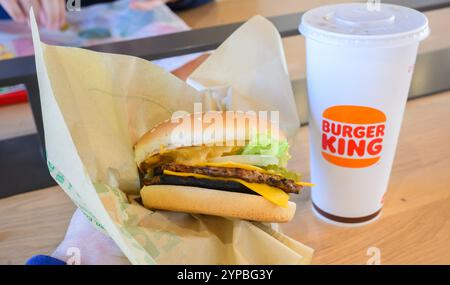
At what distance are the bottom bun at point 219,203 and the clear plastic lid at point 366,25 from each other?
0.81 feet

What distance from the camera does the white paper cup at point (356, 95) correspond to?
61cm

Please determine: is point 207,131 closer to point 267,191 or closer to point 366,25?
point 267,191

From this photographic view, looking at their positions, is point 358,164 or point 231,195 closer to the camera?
point 231,195

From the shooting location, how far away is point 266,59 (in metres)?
0.74

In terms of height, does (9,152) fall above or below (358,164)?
below

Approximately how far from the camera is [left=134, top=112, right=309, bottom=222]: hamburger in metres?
0.57

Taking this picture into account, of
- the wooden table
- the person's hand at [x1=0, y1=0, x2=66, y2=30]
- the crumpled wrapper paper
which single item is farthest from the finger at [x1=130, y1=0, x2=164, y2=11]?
the crumpled wrapper paper

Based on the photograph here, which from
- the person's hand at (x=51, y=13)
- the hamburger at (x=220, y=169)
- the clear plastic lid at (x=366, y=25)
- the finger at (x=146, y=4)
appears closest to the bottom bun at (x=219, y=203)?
the hamburger at (x=220, y=169)

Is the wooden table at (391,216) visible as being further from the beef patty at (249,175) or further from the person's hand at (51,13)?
the person's hand at (51,13)

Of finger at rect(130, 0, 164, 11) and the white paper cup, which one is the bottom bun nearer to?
the white paper cup
